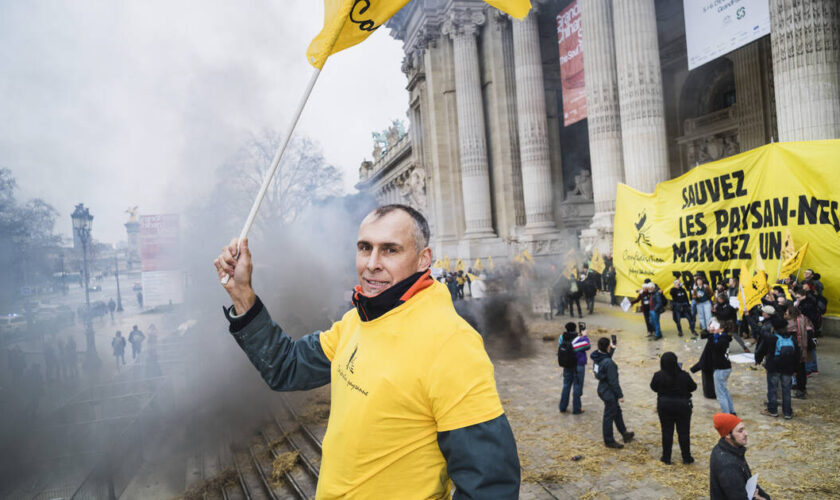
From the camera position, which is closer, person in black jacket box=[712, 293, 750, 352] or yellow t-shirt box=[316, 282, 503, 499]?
yellow t-shirt box=[316, 282, 503, 499]

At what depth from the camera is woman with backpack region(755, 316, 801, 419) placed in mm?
6113

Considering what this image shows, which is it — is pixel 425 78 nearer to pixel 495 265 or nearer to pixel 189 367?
pixel 495 265

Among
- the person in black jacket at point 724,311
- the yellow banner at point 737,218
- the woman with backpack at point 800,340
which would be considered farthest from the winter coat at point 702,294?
the woman with backpack at point 800,340

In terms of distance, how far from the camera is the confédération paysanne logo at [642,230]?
10688 mm

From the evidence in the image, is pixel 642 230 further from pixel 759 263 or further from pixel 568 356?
pixel 568 356

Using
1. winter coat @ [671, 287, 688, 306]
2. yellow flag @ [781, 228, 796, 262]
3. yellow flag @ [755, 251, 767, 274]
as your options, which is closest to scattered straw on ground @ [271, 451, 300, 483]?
yellow flag @ [755, 251, 767, 274]

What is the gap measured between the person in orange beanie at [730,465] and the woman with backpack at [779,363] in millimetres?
3681

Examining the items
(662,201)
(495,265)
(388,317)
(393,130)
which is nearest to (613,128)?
(662,201)

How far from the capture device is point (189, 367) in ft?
37.4

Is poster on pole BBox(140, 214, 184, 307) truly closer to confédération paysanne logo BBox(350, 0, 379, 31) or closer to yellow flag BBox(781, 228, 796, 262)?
confédération paysanne logo BBox(350, 0, 379, 31)

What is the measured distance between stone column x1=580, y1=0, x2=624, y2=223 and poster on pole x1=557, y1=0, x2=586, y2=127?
135 centimetres

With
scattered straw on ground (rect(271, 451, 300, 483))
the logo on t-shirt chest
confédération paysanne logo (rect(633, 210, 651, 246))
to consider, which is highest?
confédération paysanne logo (rect(633, 210, 651, 246))

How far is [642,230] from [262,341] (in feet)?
34.3

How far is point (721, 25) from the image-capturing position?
39.4 ft
